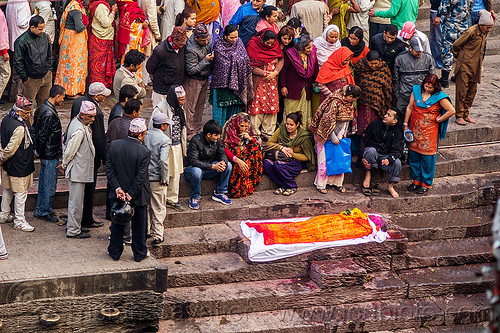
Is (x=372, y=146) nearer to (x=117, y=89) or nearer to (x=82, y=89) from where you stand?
(x=117, y=89)

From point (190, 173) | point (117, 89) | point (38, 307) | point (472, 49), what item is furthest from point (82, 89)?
point (472, 49)

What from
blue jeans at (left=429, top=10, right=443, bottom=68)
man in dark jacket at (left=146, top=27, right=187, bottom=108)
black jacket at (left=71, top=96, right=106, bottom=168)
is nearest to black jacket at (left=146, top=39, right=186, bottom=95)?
man in dark jacket at (left=146, top=27, right=187, bottom=108)

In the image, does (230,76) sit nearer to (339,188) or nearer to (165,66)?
(165,66)

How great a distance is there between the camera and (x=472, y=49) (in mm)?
11562

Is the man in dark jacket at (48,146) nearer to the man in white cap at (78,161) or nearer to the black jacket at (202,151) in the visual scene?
the man in white cap at (78,161)

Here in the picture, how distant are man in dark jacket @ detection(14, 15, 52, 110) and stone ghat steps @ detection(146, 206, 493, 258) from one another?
2.70 metres

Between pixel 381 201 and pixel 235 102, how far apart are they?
2.23 meters

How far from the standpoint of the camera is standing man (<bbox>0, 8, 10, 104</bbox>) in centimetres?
1076

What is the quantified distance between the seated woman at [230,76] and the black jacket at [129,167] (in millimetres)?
2454

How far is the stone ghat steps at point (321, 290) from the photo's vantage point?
29.4 ft

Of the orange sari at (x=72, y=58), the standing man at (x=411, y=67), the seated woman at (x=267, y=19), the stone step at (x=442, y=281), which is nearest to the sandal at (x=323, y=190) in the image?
the standing man at (x=411, y=67)

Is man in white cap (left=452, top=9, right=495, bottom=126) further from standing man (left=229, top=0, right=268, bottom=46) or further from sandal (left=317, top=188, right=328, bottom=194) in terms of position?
standing man (left=229, top=0, right=268, bottom=46)

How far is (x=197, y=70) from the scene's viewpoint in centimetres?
1054

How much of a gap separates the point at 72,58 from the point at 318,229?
4.43 m
